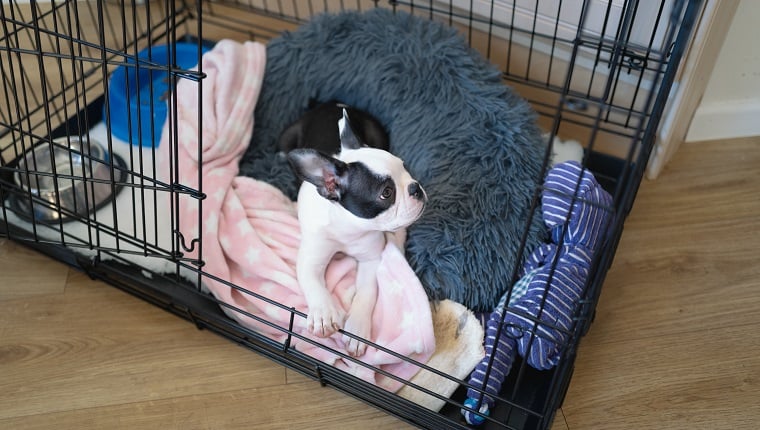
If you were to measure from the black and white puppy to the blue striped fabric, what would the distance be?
0.26 m

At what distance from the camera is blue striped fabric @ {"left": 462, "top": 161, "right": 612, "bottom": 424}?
4.99ft

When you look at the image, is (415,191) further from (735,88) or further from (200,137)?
(735,88)

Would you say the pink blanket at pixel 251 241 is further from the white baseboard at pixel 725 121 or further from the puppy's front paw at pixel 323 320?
the white baseboard at pixel 725 121

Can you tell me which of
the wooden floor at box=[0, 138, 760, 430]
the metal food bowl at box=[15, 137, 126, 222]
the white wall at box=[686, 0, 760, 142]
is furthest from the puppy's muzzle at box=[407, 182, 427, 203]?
the white wall at box=[686, 0, 760, 142]

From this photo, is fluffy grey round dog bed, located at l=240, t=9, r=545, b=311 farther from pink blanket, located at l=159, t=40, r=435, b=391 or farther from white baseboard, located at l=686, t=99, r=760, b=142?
white baseboard, located at l=686, t=99, r=760, b=142

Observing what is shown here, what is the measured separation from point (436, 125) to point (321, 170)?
1.83 ft

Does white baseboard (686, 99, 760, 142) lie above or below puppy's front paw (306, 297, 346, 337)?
above

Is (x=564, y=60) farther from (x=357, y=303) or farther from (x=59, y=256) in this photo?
(x=59, y=256)

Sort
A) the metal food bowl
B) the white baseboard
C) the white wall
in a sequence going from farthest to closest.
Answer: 1. the white baseboard
2. the white wall
3. the metal food bowl

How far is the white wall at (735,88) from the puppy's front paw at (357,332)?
123 centimetres

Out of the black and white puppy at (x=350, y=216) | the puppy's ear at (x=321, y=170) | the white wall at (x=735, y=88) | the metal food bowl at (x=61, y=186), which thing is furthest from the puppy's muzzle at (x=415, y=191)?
the white wall at (x=735, y=88)

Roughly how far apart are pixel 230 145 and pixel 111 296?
477 millimetres

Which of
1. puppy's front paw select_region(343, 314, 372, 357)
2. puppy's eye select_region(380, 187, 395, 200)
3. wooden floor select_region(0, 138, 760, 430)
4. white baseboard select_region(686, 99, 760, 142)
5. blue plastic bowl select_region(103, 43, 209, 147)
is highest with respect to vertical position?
puppy's eye select_region(380, 187, 395, 200)

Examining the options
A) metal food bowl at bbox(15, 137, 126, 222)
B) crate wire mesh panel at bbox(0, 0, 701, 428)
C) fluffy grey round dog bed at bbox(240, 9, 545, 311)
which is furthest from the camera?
metal food bowl at bbox(15, 137, 126, 222)
